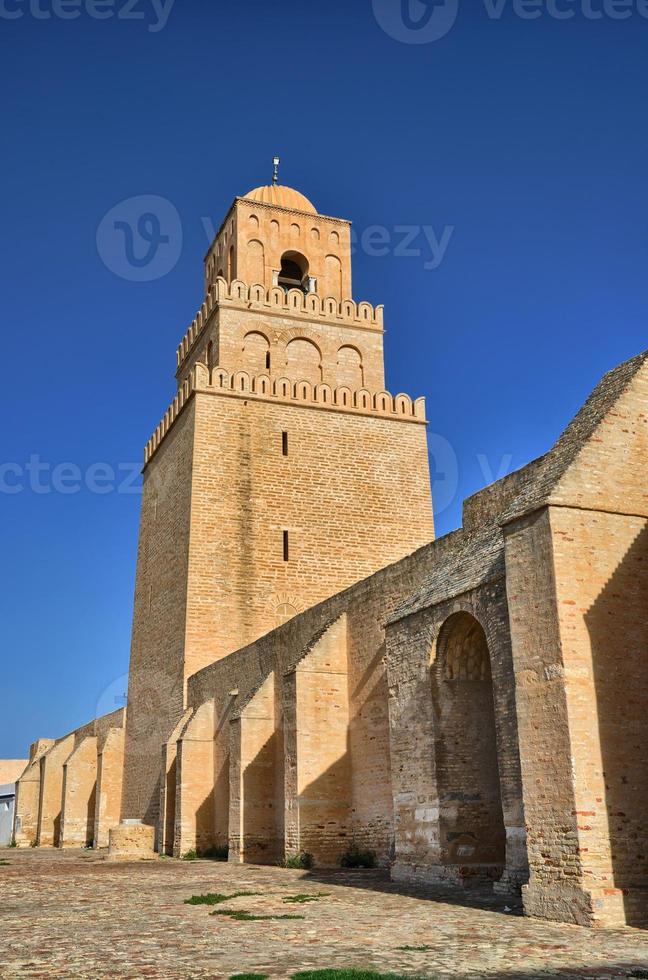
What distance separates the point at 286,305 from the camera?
2583 centimetres

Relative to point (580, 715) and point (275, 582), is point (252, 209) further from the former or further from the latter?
point (580, 715)

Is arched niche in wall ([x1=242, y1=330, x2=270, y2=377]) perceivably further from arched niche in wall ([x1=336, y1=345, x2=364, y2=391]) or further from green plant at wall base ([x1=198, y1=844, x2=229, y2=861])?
green plant at wall base ([x1=198, y1=844, x2=229, y2=861])

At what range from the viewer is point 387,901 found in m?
9.62

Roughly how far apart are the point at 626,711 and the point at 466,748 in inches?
117

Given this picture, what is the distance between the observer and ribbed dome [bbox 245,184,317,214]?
27859 millimetres

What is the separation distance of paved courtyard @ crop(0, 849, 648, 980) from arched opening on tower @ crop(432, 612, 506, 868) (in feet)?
3.44

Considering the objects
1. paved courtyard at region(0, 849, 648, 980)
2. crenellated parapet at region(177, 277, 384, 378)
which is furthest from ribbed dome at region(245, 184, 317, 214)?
paved courtyard at region(0, 849, 648, 980)

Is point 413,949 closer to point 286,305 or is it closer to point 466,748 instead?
point 466,748

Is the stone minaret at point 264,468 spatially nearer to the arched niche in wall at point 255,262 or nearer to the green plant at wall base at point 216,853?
the arched niche in wall at point 255,262

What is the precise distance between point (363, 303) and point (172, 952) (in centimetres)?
2226

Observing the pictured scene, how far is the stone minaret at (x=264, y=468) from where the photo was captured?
73.2ft

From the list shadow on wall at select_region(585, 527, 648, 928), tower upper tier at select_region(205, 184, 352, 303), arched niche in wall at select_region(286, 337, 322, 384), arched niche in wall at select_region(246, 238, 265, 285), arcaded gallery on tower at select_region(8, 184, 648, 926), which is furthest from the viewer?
tower upper tier at select_region(205, 184, 352, 303)

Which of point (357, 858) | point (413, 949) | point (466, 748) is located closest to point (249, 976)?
point (413, 949)

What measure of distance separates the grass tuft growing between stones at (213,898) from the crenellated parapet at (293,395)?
48.8ft
